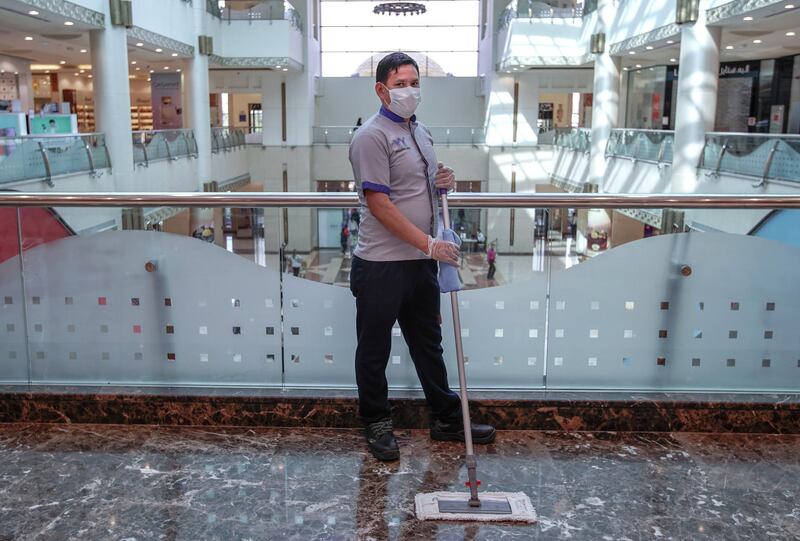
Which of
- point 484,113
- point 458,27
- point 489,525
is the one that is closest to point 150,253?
point 489,525

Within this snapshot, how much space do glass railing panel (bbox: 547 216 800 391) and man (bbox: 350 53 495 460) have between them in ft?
2.34

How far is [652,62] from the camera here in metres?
28.9

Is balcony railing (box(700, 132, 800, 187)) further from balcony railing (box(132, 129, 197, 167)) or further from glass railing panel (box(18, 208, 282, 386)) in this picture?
balcony railing (box(132, 129, 197, 167))

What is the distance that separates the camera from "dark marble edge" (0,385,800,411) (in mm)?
3984

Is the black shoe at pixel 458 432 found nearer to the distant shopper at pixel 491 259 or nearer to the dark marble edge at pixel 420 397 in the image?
the dark marble edge at pixel 420 397

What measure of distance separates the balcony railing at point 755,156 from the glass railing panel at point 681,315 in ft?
34.2

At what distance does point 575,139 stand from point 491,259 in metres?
26.7

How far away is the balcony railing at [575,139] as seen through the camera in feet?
89.0

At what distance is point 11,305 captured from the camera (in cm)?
413

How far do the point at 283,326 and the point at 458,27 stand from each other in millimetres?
43718

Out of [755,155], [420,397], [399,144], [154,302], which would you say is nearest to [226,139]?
[755,155]

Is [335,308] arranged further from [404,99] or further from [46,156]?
[46,156]

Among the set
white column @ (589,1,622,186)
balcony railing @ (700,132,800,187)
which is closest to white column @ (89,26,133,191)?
balcony railing @ (700,132,800,187)

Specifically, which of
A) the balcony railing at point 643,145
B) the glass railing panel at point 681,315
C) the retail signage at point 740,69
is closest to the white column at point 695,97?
the balcony railing at point 643,145
